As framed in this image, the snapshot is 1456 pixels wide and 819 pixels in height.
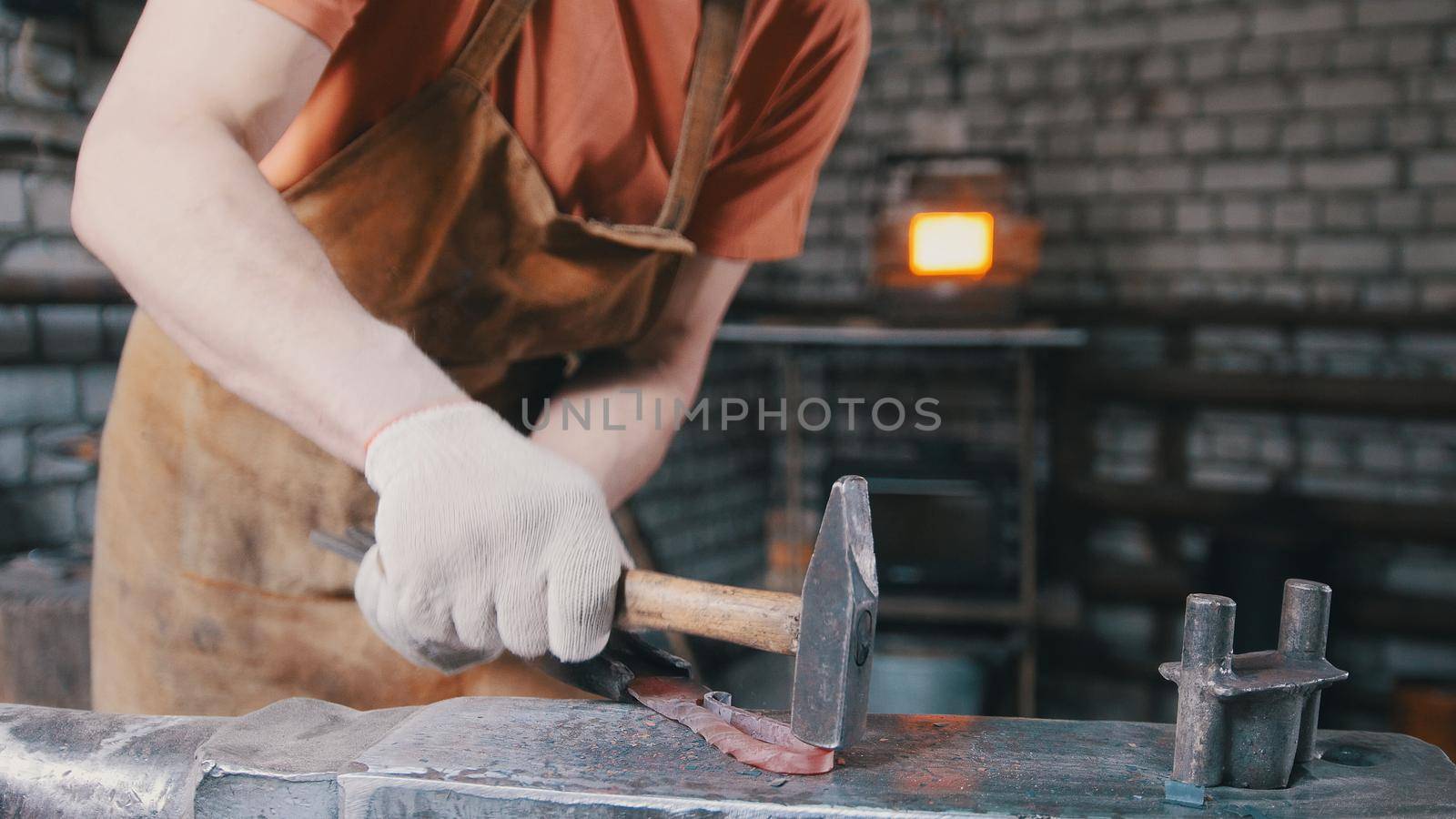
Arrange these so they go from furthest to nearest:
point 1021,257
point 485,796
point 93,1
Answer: point 1021,257, point 93,1, point 485,796

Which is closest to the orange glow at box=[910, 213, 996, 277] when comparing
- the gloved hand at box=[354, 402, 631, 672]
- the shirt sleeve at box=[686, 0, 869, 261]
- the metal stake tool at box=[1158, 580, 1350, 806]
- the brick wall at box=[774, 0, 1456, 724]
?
the brick wall at box=[774, 0, 1456, 724]

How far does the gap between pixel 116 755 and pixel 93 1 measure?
6.77 feet

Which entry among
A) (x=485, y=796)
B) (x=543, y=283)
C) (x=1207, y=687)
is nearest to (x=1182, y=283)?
(x=543, y=283)

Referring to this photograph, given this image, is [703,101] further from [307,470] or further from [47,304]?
[47,304]

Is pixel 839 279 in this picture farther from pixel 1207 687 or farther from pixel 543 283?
pixel 1207 687

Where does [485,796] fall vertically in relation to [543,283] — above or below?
below

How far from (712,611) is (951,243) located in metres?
3.20

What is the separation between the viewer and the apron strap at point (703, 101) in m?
1.34

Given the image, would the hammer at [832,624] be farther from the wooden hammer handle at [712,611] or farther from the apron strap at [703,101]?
the apron strap at [703,101]

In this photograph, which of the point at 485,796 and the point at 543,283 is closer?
the point at 485,796

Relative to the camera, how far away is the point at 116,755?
2.90 ft

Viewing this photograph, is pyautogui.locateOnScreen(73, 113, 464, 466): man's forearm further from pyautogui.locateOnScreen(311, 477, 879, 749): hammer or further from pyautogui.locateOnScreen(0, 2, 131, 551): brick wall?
pyautogui.locateOnScreen(0, 2, 131, 551): brick wall

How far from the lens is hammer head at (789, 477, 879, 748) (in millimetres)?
807

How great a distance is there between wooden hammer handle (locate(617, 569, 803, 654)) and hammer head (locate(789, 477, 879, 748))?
0.03 m
